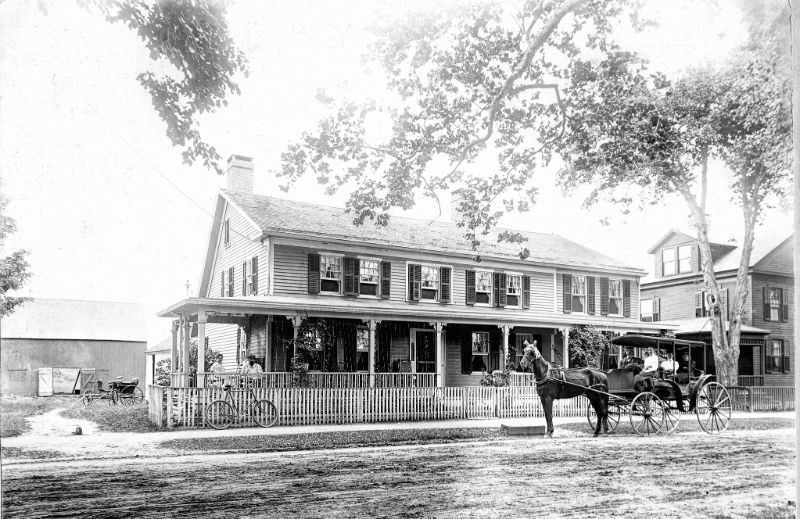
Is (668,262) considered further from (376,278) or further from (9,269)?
(9,269)

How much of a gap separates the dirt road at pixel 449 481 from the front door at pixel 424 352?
1.84 feet

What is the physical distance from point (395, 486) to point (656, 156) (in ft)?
9.36

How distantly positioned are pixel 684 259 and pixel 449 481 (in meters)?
2.37

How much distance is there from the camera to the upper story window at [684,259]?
4616mm

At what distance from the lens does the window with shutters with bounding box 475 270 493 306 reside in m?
4.32

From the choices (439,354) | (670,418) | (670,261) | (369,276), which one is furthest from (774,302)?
(369,276)

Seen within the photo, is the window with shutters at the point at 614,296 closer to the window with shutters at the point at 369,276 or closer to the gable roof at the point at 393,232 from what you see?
the gable roof at the point at 393,232

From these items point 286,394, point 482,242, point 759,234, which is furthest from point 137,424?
point 759,234

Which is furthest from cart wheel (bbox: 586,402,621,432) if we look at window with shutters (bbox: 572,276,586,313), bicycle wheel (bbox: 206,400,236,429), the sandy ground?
bicycle wheel (bbox: 206,400,236,429)

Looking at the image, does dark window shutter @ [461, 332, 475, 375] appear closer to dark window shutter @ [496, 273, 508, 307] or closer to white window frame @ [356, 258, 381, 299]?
dark window shutter @ [496, 273, 508, 307]

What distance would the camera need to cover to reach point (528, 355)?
5.47 m

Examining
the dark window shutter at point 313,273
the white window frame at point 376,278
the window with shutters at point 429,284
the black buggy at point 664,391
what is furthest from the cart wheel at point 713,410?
the dark window shutter at point 313,273

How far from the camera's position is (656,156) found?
4.50 meters

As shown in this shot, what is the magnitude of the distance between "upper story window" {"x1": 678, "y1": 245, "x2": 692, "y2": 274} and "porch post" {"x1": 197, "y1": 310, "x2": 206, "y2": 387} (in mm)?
3277
